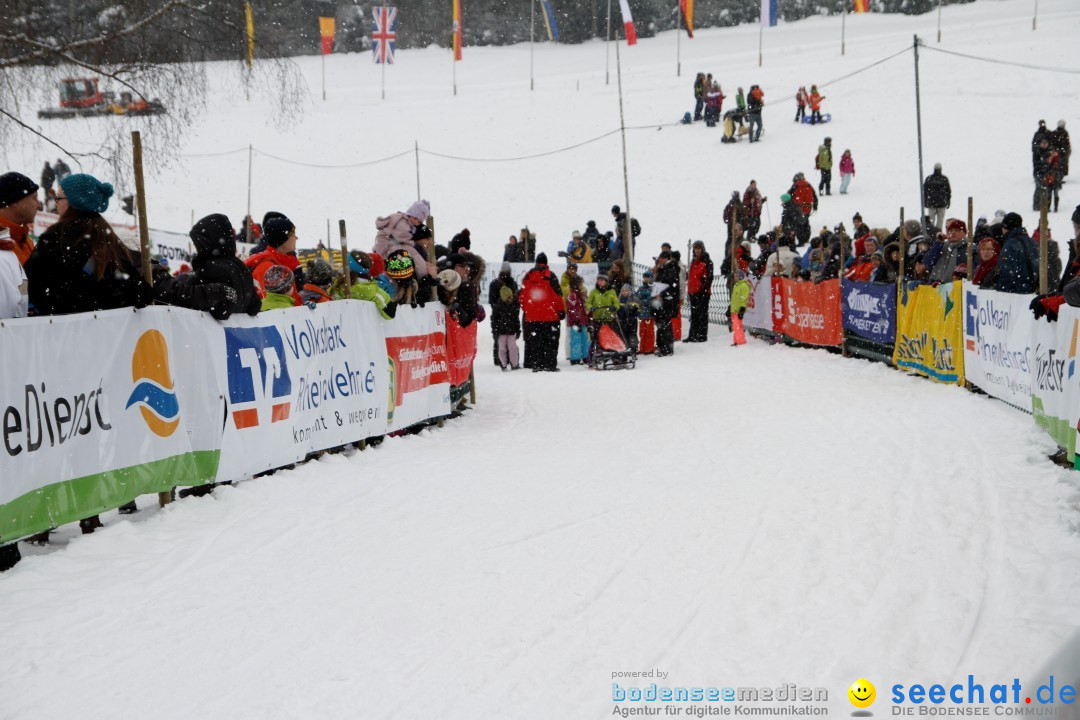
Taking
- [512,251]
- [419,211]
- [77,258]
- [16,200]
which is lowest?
[77,258]

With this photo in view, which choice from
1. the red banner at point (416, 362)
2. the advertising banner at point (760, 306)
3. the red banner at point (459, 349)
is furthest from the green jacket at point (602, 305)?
the red banner at point (416, 362)

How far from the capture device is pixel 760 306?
20.7m

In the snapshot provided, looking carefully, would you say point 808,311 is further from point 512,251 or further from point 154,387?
point 154,387

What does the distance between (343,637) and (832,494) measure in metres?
3.74

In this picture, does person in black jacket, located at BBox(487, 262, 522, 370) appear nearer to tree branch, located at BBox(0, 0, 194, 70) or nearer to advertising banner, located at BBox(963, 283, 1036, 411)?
advertising banner, located at BBox(963, 283, 1036, 411)

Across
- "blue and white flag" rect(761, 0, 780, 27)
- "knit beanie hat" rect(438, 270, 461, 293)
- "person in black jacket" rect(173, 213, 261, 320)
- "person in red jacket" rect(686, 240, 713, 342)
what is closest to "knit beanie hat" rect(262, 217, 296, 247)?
"person in black jacket" rect(173, 213, 261, 320)

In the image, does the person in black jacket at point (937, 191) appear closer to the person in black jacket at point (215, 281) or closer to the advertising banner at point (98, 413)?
the person in black jacket at point (215, 281)

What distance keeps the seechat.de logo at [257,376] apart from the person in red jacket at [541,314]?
9.56 metres

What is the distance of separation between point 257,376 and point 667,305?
1230 centimetres

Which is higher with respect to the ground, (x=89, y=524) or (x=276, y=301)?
(x=276, y=301)

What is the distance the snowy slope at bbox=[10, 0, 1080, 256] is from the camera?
32031 mm

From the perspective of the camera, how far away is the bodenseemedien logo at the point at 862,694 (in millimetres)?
3588

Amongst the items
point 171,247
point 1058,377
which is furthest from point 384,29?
point 1058,377

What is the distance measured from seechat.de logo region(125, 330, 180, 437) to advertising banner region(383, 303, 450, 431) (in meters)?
3.34
